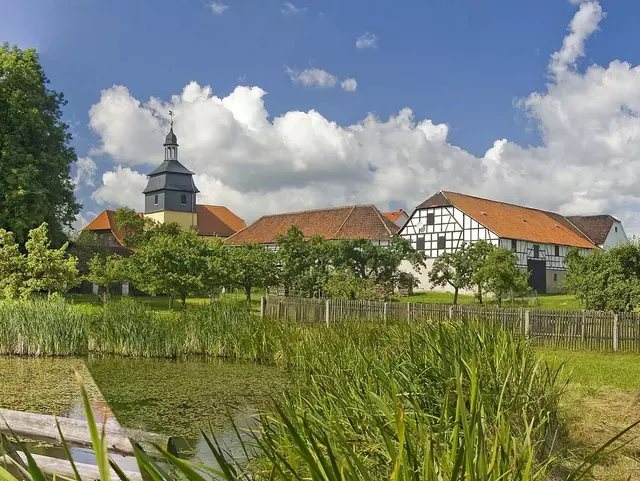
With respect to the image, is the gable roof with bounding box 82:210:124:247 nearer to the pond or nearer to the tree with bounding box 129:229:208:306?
the tree with bounding box 129:229:208:306

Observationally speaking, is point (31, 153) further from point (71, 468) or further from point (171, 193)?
point (171, 193)

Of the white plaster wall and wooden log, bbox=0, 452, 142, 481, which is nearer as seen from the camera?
wooden log, bbox=0, 452, 142, 481

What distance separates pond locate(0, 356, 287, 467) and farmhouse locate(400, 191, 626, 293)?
26.8m

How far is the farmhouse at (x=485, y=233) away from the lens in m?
Answer: 38.1

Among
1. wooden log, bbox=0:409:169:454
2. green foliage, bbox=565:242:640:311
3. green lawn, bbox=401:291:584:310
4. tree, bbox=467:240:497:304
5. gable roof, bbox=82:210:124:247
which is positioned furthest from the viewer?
gable roof, bbox=82:210:124:247

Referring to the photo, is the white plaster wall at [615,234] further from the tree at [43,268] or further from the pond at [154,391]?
the pond at [154,391]

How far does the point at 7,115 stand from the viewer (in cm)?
2712

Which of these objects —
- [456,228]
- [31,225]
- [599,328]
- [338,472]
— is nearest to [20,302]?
[31,225]

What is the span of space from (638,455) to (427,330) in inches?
87.3

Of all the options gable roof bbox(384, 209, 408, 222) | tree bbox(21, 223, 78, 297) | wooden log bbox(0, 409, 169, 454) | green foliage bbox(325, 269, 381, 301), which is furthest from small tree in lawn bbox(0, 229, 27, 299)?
gable roof bbox(384, 209, 408, 222)

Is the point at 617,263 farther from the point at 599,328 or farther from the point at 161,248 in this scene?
the point at 161,248

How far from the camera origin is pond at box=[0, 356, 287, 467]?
26.7 ft

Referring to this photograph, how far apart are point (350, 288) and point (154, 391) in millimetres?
14603

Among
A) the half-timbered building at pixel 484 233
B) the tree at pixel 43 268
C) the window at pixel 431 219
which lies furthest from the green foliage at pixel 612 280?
the window at pixel 431 219
